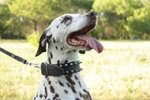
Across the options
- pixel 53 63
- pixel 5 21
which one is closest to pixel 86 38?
pixel 53 63

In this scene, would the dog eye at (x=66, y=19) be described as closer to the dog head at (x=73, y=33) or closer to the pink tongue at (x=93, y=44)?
the dog head at (x=73, y=33)

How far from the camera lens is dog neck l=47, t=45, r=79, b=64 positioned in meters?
5.46

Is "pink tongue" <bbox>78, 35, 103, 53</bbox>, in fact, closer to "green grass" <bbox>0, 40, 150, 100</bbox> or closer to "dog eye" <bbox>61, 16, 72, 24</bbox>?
"dog eye" <bbox>61, 16, 72, 24</bbox>

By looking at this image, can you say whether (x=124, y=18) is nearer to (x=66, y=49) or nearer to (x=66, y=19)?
(x=66, y=19)

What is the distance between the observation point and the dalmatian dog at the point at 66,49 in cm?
534

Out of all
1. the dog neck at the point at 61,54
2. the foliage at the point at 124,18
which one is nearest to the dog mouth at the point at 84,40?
the dog neck at the point at 61,54

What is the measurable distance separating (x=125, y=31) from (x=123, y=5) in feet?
13.4

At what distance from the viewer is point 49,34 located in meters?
5.52

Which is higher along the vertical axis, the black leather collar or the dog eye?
the dog eye

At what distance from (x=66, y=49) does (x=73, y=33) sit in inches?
6.6

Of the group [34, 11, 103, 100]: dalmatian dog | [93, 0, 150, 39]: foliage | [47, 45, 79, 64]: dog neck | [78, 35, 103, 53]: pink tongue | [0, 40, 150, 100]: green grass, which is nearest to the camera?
[78, 35, 103, 53]: pink tongue

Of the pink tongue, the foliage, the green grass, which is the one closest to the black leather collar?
the pink tongue

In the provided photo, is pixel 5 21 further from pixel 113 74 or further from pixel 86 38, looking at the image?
pixel 86 38

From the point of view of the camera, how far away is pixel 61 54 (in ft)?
18.0
